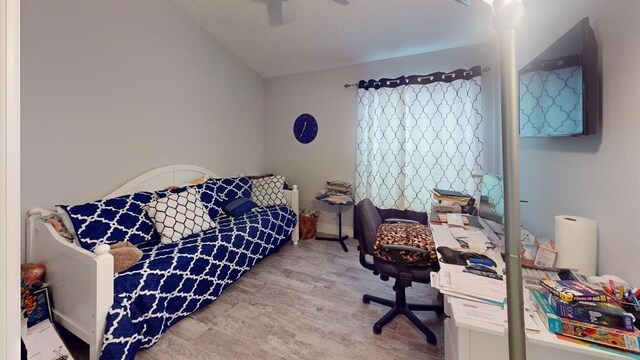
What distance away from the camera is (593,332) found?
0.76 m

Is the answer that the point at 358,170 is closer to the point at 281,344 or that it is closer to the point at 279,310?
the point at 279,310

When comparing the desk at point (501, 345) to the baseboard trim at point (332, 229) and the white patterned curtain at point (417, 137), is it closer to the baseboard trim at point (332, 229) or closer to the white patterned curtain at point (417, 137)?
the white patterned curtain at point (417, 137)

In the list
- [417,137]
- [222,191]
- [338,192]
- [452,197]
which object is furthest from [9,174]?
[417,137]

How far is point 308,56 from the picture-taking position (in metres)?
3.24

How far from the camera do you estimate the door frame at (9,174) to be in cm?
48

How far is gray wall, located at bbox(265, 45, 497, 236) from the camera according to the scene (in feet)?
10.1

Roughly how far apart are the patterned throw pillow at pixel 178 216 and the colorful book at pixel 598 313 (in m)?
2.32

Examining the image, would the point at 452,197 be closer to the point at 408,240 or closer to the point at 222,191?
the point at 408,240

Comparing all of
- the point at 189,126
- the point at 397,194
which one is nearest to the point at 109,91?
the point at 189,126

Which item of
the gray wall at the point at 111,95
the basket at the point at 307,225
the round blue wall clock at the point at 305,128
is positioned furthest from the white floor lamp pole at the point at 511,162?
the round blue wall clock at the point at 305,128

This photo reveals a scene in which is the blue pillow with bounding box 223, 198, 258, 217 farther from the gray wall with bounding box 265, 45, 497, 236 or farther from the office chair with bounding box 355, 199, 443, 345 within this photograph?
the office chair with bounding box 355, 199, 443, 345

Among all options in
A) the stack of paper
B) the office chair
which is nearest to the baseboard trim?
the office chair

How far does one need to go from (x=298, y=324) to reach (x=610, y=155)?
192cm

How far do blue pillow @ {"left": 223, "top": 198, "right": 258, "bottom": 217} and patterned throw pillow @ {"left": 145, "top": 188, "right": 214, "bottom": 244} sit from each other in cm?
37
